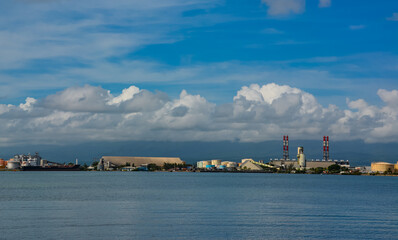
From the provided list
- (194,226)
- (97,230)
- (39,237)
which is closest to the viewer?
(39,237)

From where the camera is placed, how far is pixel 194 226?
5306 cm

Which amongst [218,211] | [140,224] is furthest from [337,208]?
[140,224]

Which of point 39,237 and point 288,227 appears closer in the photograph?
point 39,237

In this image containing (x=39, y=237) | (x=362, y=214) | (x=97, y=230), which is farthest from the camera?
(x=362, y=214)

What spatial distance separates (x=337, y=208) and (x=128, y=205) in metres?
33.6

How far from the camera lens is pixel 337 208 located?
251ft

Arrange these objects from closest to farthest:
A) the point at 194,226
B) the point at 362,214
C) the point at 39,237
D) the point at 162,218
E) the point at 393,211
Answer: the point at 39,237, the point at 194,226, the point at 162,218, the point at 362,214, the point at 393,211

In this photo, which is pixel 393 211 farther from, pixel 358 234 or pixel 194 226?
pixel 194 226

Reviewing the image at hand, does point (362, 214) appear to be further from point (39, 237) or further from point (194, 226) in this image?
point (39, 237)

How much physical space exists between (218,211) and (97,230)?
77.0 feet

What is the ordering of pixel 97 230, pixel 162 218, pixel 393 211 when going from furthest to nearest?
pixel 393 211
pixel 162 218
pixel 97 230

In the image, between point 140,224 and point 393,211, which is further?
point 393,211

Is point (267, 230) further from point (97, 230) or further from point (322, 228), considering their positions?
point (97, 230)

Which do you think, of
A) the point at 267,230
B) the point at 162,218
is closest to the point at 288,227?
the point at 267,230
